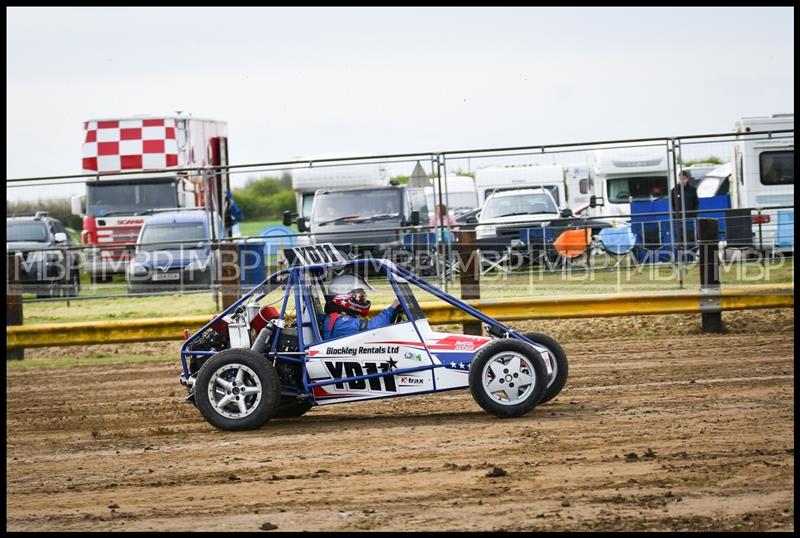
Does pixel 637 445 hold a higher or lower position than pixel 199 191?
lower

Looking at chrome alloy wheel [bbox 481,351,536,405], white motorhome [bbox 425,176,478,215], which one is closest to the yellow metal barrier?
chrome alloy wheel [bbox 481,351,536,405]

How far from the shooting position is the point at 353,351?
842 centimetres

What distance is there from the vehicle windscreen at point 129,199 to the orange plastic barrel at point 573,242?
1006cm

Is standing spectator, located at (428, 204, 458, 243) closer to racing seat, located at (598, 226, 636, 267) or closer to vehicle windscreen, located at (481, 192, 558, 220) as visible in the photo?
racing seat, located at (598, 226, 636, 267)

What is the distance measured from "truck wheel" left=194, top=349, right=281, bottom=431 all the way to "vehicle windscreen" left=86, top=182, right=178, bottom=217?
15115mm

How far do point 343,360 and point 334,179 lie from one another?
490 inches

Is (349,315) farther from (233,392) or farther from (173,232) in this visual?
(173,232)

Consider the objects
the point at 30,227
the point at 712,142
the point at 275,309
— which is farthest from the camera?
the point at 30,227

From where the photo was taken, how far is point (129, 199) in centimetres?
2317

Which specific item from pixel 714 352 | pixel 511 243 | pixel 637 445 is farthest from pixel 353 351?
pixel 511 243

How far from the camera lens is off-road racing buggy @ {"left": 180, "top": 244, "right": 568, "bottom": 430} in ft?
26.8

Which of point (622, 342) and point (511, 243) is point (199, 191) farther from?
point (622, 342)

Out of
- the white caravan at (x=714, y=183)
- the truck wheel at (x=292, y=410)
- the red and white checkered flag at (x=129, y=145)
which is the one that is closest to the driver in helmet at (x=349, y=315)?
the truck wheel at (x=292, y=410)

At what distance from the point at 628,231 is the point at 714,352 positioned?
400 centimetres
